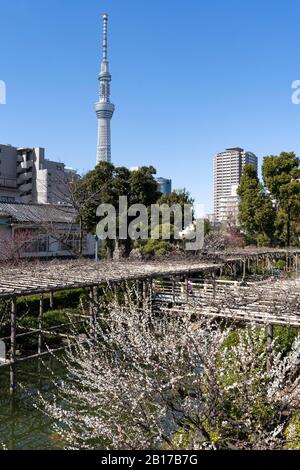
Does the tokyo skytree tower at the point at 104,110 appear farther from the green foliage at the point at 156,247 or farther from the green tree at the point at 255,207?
the green foliage at the point at 156,247

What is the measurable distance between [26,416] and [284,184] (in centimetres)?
2001

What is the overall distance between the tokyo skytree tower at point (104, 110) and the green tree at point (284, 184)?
66.5 meters

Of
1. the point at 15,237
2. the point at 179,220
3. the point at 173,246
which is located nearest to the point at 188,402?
the point at 173,246

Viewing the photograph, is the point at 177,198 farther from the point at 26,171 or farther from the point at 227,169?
the point at 227,169

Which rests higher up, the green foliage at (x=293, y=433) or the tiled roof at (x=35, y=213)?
the tiled roof at (x=35, y=213)

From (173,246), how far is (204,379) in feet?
49.1

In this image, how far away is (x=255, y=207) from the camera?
24.9 meters

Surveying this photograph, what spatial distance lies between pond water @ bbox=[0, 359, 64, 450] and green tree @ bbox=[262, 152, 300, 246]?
58.1 feet

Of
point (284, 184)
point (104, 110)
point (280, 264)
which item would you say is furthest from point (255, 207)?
point (104, 110)

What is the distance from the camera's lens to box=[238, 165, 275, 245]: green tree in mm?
24797

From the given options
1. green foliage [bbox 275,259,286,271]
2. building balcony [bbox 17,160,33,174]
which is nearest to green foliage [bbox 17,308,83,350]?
green foliage [bbox 275,259,286,271]

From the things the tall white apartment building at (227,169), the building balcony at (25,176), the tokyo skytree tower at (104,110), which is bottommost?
the building balcony at (25,176)

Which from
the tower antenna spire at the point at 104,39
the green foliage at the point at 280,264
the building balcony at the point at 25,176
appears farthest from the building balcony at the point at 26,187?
the tower antenna spire at the point at 104,39

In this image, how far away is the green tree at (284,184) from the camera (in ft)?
79.9
